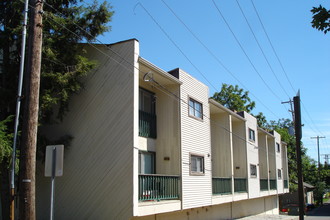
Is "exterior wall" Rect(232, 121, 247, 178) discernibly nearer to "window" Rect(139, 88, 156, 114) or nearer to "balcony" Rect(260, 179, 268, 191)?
"balcony" Rect(260, 179, 268, 191)

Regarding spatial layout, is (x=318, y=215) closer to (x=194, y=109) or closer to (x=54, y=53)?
(x=194, y=109)

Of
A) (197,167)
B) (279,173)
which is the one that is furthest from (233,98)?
(197,167)

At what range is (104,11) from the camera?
14.1 meters

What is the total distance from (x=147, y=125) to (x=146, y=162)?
5.22 ft

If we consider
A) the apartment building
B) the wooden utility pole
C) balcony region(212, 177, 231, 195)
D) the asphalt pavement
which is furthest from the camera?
the asphalt pavement

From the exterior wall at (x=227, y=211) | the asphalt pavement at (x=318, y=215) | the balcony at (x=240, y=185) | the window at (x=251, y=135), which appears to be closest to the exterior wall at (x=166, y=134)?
the exterior wall at (x=227, y=211)

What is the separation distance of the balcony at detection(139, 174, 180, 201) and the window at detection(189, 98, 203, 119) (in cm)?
367

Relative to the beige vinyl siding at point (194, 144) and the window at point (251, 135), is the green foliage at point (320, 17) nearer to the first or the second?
the beige vinyl siding at point (194, 144)

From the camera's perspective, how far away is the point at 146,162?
16859 mm

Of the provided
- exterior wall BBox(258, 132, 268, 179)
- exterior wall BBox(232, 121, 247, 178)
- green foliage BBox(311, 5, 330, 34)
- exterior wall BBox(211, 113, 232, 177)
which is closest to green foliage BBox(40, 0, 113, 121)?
green foliage BBox(311, 5, 330, 34)

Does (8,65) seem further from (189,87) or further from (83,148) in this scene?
(189,87)

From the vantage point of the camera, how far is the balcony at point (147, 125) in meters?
16.7

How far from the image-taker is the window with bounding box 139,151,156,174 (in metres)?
16.3

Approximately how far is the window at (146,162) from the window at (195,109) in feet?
9.43
